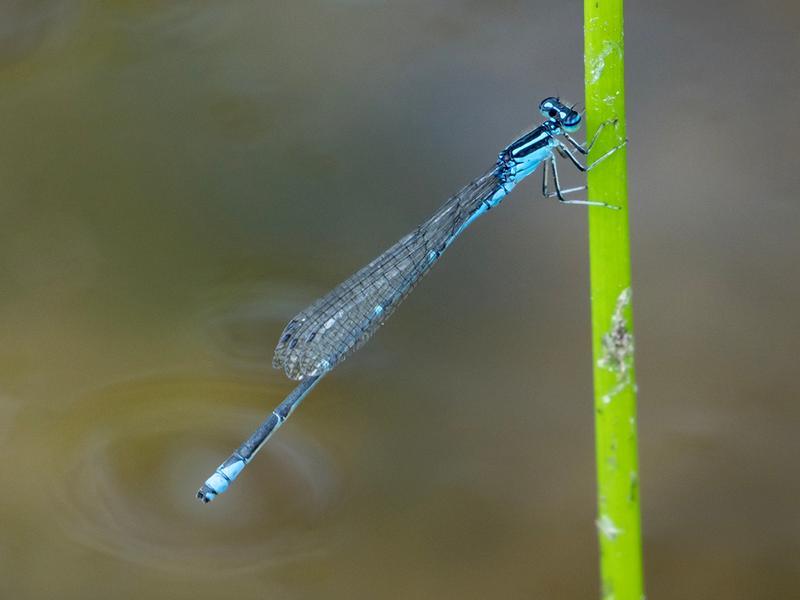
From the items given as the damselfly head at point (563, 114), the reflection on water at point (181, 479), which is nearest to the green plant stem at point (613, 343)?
the damselfly head at point (563, 114)

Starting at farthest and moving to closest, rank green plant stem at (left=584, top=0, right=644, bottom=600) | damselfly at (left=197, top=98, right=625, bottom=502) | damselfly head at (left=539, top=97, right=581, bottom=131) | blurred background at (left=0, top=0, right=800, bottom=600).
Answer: damselfly at (left=197, top=98, right=625, bottom=502) → blurred background at (left=0, top=0, right=800, bottom=600) → damselfly head at (left=539, top=97, right=581, bottom=131) → green plant stem at (left=584, top=0, right=644, bottom=600)

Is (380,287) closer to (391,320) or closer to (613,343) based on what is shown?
(391,320)

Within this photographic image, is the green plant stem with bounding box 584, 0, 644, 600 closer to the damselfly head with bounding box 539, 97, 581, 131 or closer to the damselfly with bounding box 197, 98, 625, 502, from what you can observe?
the damselfly head with bounding box 539, 97, 581, 131

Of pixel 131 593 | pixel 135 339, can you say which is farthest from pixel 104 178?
pixel 131 593

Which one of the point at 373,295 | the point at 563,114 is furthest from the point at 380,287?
the point at 563,114

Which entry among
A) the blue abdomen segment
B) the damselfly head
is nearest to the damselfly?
the blue abdomen segment

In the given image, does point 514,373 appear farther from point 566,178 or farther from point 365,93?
point 365,93

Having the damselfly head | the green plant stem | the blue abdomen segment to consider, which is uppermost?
the damselfly head
